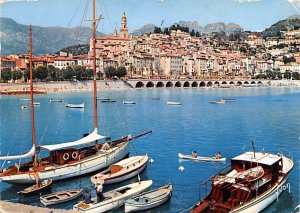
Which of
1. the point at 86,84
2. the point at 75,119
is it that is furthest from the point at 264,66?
the point at 75,119

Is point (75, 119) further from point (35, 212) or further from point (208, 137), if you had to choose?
point (35, 212)

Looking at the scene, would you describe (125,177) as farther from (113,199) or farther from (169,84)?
(169,84)

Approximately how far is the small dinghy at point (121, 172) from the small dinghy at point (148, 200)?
237 cm

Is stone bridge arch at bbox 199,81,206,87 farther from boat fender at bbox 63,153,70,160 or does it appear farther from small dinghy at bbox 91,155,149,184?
boat fender at bbox 63,153,70,160

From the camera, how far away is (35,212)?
9523 mm

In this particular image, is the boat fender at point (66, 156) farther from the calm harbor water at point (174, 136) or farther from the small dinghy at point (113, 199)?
the small dinghy at point (113, 199)

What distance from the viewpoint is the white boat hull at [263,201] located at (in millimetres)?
11989

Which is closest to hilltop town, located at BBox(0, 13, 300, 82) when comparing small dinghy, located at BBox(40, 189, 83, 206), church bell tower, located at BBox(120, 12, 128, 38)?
church bell tower, located at BBox(120, 12, 128, 38)

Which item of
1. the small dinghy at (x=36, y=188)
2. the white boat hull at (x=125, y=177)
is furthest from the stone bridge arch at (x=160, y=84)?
the small dinghy at (x=36, y=188)

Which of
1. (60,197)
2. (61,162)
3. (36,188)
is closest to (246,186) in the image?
(60,197)

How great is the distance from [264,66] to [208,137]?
13747 centimetres

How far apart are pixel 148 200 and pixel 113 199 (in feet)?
3.97

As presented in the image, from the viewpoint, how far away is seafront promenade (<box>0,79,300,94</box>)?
269 ft

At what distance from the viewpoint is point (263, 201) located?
12930 mm
